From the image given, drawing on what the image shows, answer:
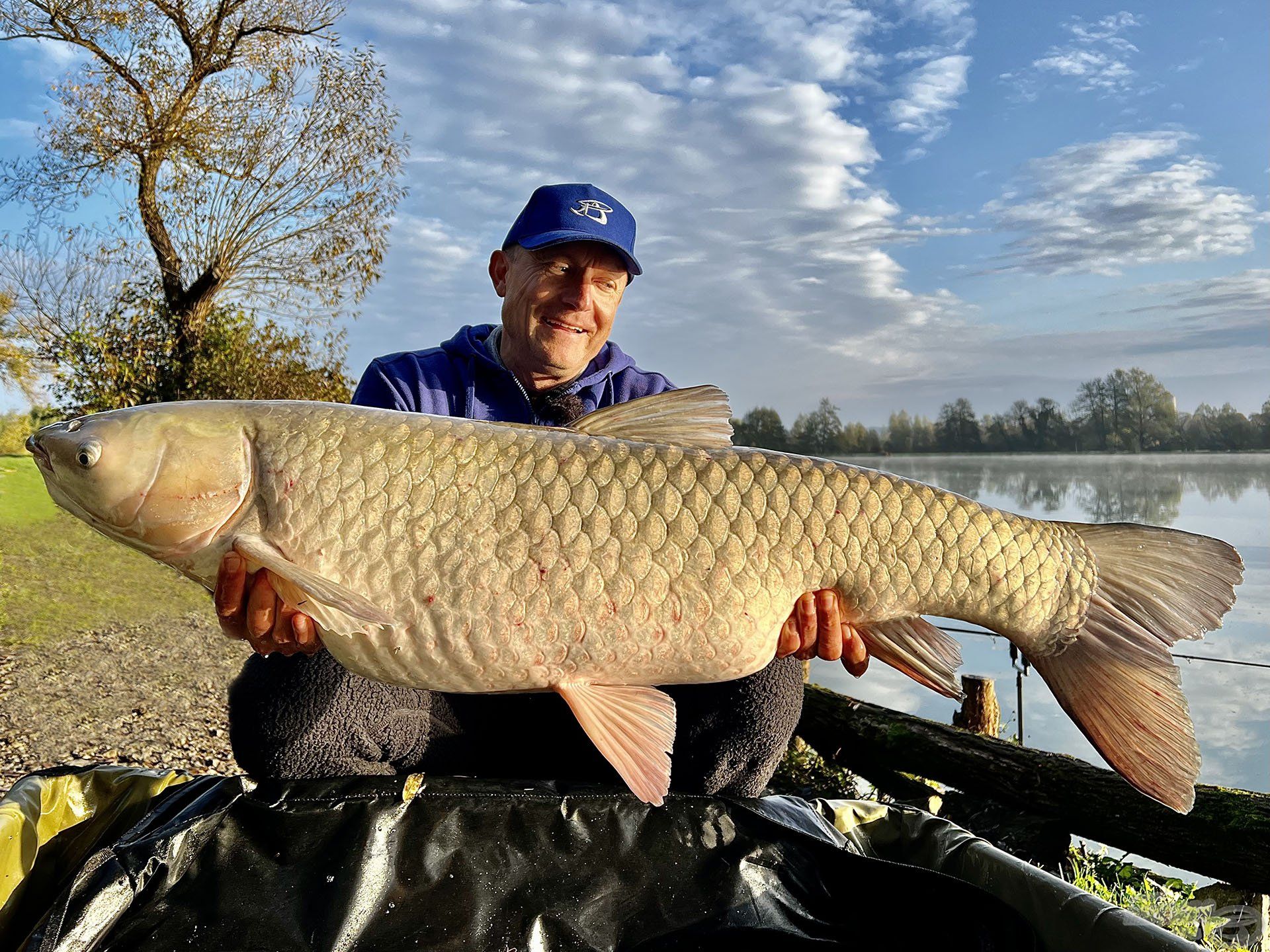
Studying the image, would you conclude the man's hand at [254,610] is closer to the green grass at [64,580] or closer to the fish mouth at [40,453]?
the fish mouth at [40,453]

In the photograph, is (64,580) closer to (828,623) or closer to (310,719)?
(310,719)

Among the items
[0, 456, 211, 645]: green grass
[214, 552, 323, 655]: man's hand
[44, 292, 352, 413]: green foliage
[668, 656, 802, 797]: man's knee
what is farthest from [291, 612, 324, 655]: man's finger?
[44, 292, 352, 413]: green foliage

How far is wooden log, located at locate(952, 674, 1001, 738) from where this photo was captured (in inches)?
142

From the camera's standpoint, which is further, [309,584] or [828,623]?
[828,623]

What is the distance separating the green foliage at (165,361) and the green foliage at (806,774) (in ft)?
30.4

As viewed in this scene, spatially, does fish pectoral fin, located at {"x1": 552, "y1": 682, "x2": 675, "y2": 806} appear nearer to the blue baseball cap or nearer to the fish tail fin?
the fish tail fin

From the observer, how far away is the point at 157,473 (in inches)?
56.9

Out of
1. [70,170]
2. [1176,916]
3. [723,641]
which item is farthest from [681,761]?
[70,170]

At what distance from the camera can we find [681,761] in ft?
6.20

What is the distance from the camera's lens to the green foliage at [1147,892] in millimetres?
2201

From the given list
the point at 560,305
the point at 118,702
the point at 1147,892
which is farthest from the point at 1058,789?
the point at 118,702

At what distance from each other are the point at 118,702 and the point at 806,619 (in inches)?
125

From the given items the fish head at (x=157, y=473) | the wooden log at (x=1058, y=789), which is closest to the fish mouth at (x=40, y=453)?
the fish head at (x=157, y=473)

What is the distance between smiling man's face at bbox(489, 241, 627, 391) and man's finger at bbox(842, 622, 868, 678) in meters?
1.08
